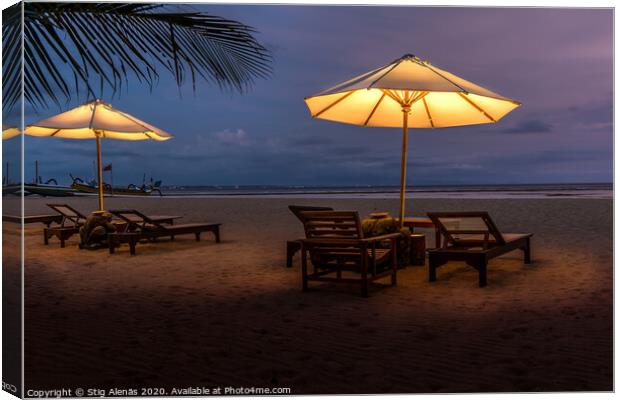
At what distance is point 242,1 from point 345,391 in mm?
2172

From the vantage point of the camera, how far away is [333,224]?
5.41 m

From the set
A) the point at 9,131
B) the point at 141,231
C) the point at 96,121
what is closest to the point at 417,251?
the point at 141,231

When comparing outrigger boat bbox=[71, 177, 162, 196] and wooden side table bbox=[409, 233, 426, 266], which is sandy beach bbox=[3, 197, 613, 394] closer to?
wooden side table bbox=[409, 233, 426, 266]

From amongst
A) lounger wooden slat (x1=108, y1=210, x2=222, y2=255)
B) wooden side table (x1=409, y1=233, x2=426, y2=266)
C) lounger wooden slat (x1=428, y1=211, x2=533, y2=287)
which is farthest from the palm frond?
lounger wooden slat (x1=108, y1=210, x2=222, y2=255)

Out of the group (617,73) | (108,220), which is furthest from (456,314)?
(108,220)

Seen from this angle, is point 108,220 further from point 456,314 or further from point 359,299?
point 456,314

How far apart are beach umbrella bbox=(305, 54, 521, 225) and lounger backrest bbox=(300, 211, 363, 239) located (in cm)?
123

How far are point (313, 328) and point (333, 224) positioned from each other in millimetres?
1452

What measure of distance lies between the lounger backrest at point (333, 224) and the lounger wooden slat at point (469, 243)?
0.97m

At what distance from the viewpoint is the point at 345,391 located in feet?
9.89

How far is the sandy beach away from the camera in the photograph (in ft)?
10.4

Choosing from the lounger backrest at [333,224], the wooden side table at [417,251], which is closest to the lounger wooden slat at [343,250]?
the lounger backrest at [333,224]

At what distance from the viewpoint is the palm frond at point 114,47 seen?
2.97 meters

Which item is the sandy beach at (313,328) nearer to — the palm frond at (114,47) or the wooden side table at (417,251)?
the wooden side table at (417,251)
